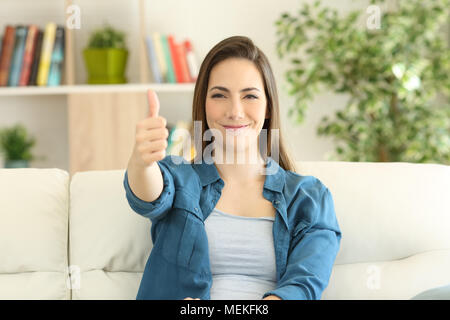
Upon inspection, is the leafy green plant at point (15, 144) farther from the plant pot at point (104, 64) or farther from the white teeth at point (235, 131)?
the white teeth at point (235, 131)

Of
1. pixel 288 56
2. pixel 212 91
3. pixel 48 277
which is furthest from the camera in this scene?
pixel 288 56

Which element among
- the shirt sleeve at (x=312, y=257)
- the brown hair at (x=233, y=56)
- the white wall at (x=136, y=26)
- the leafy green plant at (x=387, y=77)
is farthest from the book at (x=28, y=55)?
the shirt sleeve at (x=312, y=257)

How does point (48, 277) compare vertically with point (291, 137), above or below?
below

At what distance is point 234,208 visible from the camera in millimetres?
1251

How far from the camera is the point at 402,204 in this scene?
4.67 ft

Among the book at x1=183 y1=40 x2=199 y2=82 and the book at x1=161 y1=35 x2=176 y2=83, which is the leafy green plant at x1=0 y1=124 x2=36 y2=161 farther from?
the book at x1=183 y1=40 x2=199 y2=82

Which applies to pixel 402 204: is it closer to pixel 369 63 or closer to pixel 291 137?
pixel 369 63

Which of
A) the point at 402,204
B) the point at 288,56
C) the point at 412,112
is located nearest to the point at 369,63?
the point at 412,112

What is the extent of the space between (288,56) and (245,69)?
1.84 meters

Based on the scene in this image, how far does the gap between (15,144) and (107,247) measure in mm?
1648

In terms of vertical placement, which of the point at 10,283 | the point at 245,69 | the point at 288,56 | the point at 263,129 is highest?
the point at 288,56

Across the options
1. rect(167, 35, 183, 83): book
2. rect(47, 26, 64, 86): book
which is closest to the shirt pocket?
rect(167, 35, 183, 83): book

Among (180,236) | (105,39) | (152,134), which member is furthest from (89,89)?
(152,134)

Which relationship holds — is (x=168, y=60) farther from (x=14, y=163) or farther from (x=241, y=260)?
(x=241, y=260)
